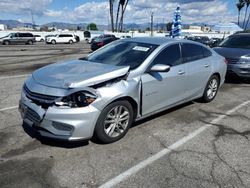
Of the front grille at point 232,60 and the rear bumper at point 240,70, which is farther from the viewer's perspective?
the front grille at point 232,60

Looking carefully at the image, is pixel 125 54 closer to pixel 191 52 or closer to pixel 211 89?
pixel 191 52

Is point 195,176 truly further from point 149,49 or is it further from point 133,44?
point 133,44

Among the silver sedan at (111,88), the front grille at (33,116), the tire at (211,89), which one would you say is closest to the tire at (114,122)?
the silver sedan at (111,88)

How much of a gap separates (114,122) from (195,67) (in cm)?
239

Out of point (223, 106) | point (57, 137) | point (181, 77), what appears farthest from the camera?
point (223, 106)

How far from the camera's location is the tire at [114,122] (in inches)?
146

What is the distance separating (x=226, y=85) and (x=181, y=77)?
4079mm

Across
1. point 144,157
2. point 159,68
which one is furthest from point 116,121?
point 159,68

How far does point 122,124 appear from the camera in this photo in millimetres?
4070

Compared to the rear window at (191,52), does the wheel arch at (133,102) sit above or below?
below

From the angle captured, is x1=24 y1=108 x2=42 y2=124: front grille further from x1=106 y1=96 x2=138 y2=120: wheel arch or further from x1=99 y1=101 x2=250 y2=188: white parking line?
x1=99 y1=101 x2=250 y2=188: white parking line

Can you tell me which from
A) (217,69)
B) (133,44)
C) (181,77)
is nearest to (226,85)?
(217,69)

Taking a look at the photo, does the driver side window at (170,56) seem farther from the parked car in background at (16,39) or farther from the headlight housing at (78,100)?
the parked car in background at (16,39)

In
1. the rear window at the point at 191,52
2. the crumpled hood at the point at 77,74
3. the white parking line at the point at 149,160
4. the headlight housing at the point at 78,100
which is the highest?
the rear window at the point at 191,52
